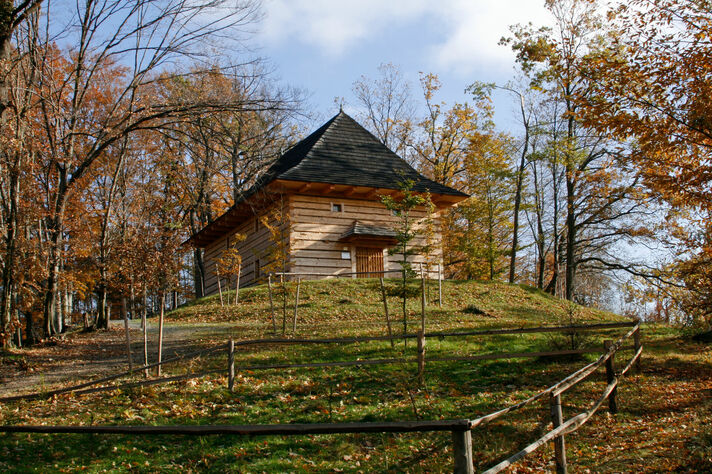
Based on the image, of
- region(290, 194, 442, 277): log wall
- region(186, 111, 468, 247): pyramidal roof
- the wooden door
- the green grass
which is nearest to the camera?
the green grass

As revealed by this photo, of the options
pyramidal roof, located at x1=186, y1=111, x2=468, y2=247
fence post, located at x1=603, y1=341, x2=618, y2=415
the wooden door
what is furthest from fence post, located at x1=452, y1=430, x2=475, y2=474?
the wooden door

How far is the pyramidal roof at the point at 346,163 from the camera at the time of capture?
23967 mm

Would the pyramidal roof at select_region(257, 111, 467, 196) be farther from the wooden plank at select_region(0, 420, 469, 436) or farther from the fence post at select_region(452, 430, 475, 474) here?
the fence post at select_region(452, 430, 475, 474)

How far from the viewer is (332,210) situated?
24375mm

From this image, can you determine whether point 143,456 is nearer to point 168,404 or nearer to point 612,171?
point 168,404

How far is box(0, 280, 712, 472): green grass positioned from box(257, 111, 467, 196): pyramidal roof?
9439mm

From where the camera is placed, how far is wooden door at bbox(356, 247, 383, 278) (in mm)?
24438

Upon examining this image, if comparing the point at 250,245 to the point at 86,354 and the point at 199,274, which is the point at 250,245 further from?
the point at 86,354

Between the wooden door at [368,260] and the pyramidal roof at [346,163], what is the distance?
2.66m

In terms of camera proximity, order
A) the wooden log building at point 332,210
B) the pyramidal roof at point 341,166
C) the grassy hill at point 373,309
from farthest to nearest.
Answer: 1. the pyramidal roof at point 341,166
2. the wooden log building at point 332,210
3. the grassy hill at point 373,309

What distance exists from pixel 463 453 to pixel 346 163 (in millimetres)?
21688

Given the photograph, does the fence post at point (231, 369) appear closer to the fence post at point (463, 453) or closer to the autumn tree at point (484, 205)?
the fence post at point (463, 453)

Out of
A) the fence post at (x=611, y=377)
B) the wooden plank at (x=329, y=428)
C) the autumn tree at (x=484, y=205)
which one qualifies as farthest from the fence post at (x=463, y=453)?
the autumn tree at (x=484, y=205)

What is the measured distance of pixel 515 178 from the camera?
33000mm
